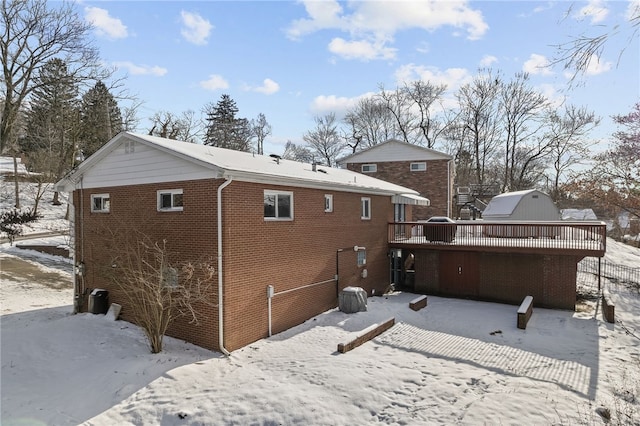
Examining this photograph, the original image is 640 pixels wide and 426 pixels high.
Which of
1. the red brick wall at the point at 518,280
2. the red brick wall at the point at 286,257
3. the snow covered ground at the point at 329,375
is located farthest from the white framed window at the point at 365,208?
the snow covered ground at the point at 329,375

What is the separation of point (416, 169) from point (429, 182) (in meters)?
1.35

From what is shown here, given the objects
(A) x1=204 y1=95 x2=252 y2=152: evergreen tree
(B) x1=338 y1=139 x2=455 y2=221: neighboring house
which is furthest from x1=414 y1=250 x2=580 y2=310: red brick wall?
(A) x1=204 y1=95 x2=252 y2=152: evergreen tree

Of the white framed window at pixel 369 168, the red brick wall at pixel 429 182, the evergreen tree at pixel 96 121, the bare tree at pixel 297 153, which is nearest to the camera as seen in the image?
the red brick wall at pixel 429 182

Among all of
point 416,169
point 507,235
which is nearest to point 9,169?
point 416,169

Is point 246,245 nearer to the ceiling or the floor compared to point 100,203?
nearer to the floor

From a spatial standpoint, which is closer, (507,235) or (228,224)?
(228,224)

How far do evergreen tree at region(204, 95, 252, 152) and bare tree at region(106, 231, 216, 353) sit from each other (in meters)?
35.0

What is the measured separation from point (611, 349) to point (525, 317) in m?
2.30

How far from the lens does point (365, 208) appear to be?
1606 centimetres

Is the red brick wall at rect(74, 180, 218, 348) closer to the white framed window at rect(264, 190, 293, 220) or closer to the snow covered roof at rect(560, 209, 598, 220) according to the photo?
the white framed window at rect(264, 190, 293, 220)

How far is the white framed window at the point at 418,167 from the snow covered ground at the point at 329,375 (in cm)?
1636

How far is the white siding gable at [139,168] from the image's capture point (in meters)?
9.95

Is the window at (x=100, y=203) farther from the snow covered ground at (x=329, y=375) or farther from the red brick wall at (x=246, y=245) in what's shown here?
the snow covered ground at (x=329, y=375)

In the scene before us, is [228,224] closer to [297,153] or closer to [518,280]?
[518,280]
